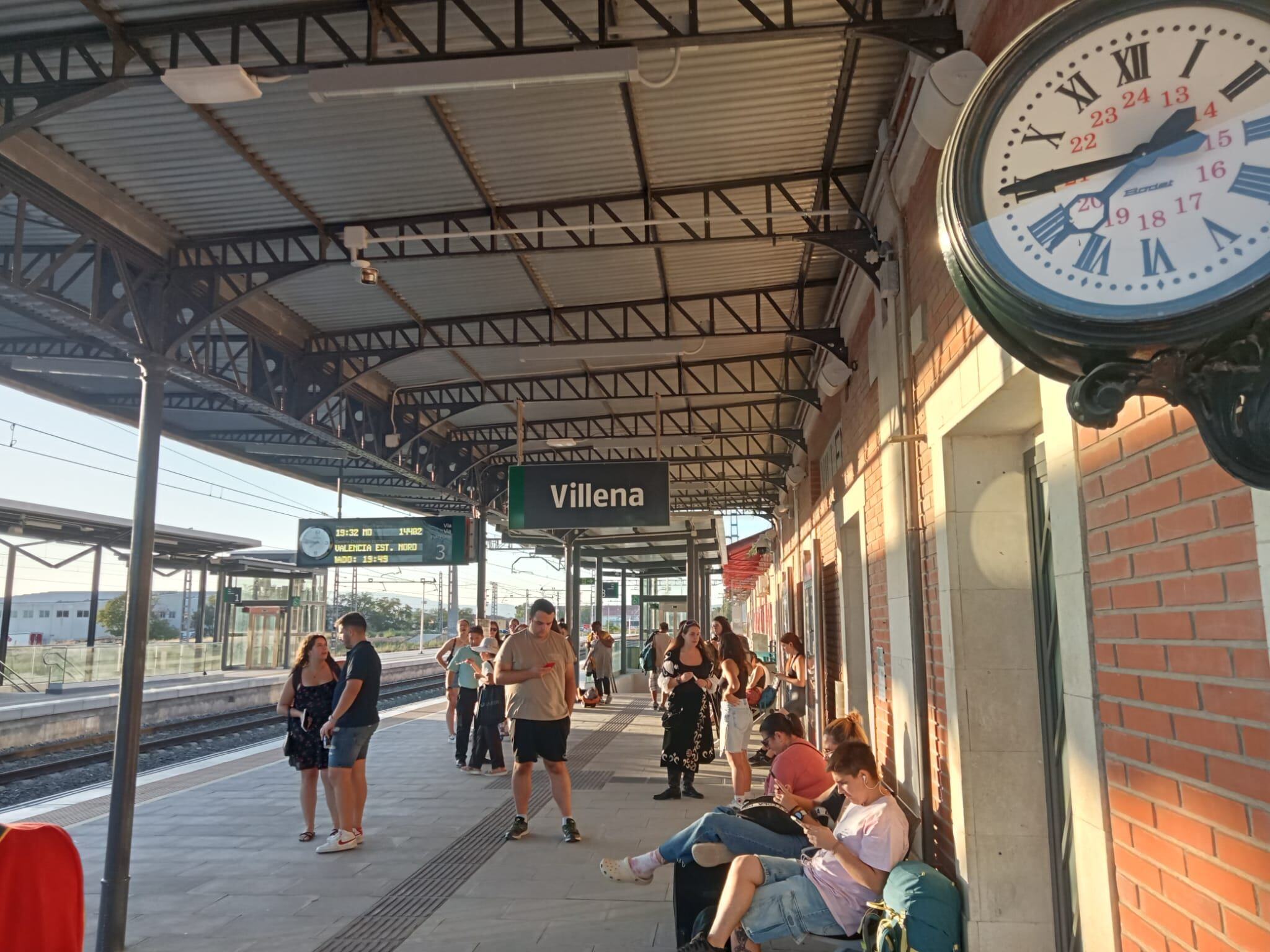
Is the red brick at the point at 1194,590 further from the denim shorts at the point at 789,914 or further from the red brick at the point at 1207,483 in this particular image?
the denim shorts at the point at 789,914

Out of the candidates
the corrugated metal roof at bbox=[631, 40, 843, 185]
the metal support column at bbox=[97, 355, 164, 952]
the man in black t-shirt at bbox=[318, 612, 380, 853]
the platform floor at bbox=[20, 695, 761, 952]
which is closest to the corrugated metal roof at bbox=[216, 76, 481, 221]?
the corrugated metal roof at bbox=[631, 40, 843, 185]

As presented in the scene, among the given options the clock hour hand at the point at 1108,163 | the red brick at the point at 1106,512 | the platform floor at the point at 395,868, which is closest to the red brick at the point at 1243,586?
the red brick at the point at 1106,512

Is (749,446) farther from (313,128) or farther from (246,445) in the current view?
(313,128)

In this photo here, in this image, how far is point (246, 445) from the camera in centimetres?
1562

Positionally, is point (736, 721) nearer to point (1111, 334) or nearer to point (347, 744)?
point (347, 744)

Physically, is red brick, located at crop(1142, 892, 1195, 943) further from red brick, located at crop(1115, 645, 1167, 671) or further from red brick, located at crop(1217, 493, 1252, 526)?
red brick, located at crop(1217, 493, 1252, 526)

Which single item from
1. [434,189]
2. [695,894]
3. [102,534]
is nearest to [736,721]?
[695,894]

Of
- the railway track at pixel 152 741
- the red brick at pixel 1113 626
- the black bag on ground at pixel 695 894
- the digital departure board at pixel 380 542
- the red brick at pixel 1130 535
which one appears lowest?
the railway track at pixel 152 741

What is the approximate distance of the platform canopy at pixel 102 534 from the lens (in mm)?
16250

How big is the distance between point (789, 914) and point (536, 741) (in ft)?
9.47

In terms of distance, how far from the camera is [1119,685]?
7.70ft

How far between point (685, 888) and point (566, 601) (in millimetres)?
15067

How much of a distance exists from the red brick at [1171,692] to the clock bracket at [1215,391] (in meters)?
0.97

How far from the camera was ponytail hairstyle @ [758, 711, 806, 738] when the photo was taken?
550 centimetres
